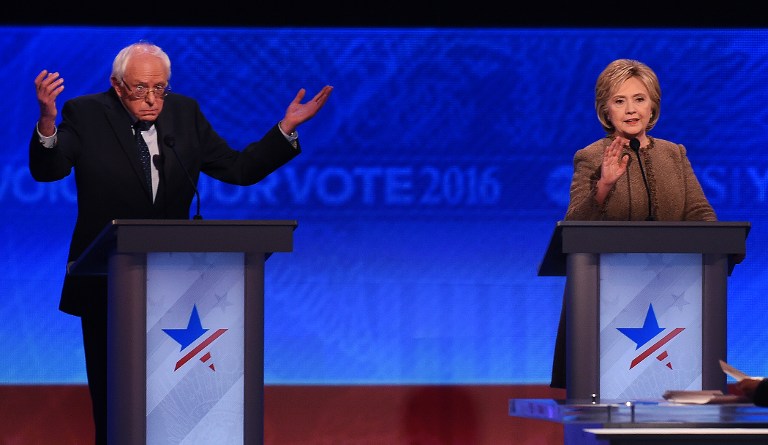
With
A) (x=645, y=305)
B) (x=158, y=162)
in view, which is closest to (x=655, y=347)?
(x=645, y=305)

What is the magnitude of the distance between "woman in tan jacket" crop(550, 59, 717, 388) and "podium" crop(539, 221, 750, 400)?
337 millimetres

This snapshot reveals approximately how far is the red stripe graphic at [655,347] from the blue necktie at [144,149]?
1.35 meters

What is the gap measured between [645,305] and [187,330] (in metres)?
1.08

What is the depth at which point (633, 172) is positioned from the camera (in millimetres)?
3447

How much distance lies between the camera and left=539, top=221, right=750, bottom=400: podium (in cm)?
298

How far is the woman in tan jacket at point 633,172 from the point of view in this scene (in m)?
3.40

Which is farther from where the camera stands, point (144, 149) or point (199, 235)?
point (144, 149)

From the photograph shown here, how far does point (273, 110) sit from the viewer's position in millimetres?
5336

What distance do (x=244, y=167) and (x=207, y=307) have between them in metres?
0.90

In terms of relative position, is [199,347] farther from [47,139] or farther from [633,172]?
[633,172]
